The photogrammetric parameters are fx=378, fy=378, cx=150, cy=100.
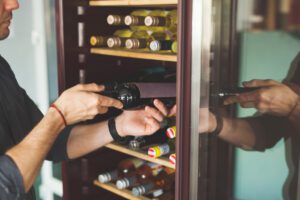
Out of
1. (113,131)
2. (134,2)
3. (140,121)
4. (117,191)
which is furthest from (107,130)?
(134,2)

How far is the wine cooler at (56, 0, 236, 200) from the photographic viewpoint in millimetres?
1052

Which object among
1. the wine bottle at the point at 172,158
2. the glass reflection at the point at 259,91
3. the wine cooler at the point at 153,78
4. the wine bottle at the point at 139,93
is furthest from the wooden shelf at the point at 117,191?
the glass reflection at the point at 259,91

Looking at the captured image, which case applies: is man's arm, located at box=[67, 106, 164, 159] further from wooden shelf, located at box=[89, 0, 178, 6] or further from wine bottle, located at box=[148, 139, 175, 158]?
wooden shelf, located at box=[89, 0, 178, 6]

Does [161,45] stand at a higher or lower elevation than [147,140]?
higher

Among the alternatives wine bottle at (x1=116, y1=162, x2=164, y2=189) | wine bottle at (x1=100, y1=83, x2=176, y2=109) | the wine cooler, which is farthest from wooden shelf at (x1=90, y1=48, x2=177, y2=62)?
wine bottle at (x1=116, y1=162, x2=164, y2=189)

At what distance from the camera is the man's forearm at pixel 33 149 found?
1089 millimetres

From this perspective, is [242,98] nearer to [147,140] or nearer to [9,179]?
[147,140]

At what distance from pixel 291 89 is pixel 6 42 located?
1.59 m

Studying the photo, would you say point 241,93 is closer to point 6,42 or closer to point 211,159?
point 211,159

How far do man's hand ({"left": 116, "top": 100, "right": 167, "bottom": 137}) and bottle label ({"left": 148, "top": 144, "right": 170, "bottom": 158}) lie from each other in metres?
0.06

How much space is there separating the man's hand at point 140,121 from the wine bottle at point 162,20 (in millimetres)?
289

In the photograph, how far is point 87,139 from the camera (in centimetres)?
144

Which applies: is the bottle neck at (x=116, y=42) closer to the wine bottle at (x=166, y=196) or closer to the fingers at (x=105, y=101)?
the fingers at (x=105, y=101)

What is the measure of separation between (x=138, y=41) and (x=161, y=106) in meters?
0.25
